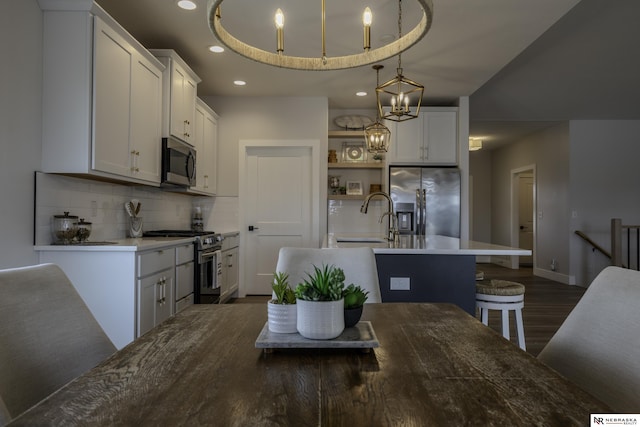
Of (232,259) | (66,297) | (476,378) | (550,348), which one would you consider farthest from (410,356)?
(232,259)

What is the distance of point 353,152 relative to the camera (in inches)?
221

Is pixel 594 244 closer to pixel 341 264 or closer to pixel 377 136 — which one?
pixel 377 136

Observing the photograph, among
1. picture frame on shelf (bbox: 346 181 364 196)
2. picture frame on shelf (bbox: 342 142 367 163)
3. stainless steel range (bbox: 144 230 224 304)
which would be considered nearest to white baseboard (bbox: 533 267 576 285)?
picture frame on shelf (bbox: 346 181 364 196)

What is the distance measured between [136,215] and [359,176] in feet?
10.1

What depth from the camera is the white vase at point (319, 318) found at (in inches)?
38.0

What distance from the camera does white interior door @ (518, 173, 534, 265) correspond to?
8875mm

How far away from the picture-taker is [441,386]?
2.54 ft

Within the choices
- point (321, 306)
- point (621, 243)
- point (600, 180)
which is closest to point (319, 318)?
point (321, 306)

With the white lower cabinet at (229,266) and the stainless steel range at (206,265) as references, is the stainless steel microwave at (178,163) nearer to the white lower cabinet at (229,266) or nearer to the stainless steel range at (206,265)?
the stainless steel range at (206,265)

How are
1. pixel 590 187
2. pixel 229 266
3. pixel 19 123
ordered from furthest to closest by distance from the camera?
pixel 590 187 → pixel 229 266 → pixel 19 123

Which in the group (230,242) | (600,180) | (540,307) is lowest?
(540,307)

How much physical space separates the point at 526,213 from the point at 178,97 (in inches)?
317

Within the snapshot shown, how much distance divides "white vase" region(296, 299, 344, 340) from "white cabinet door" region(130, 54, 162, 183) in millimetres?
2451

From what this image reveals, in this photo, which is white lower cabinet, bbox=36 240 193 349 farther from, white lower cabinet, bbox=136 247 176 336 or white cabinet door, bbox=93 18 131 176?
white cabinet door, bbox=93 18 131 176
